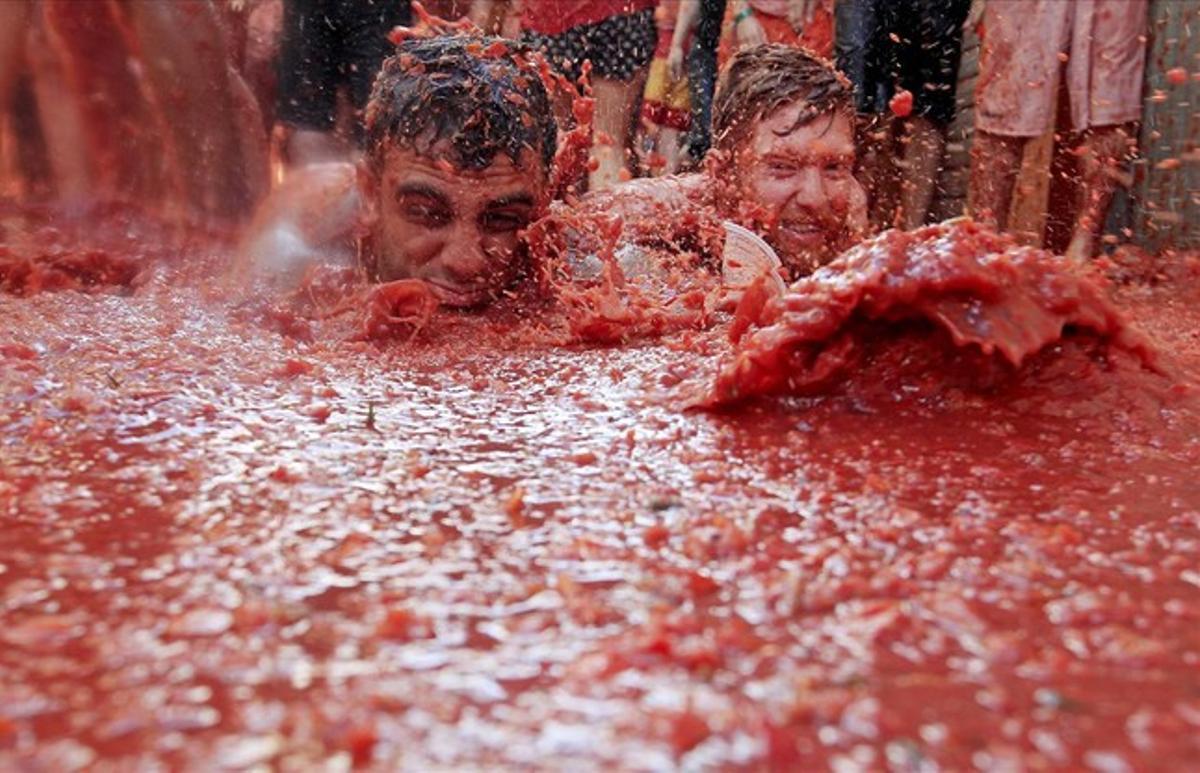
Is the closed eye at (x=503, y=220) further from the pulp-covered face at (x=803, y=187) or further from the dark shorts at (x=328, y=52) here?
the dark shorts at (x=328, y=52)

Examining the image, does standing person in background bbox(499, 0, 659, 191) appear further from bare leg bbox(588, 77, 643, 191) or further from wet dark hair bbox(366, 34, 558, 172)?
wet dark hair bbox(366, 34, 558, 172)

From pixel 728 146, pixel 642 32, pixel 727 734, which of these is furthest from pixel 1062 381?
pixel 642 32

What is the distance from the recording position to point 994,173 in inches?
224

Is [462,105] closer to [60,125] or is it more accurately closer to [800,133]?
[800,133]

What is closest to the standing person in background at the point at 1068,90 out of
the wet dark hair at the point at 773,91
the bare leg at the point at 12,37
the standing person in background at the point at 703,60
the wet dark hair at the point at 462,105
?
the standing person in background at the point at 703,60

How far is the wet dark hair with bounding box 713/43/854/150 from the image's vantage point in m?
3.76

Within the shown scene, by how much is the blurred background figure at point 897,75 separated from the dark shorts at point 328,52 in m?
2.12

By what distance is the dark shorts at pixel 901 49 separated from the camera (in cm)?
508

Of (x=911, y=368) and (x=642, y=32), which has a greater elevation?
(x=642, y=32)

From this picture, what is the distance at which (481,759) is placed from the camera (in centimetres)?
75

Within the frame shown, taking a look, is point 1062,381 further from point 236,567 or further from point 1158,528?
point 236,567

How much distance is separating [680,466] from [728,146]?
8.92ft

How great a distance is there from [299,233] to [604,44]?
7.17 ft

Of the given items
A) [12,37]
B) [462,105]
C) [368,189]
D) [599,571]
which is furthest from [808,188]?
[599,571]
